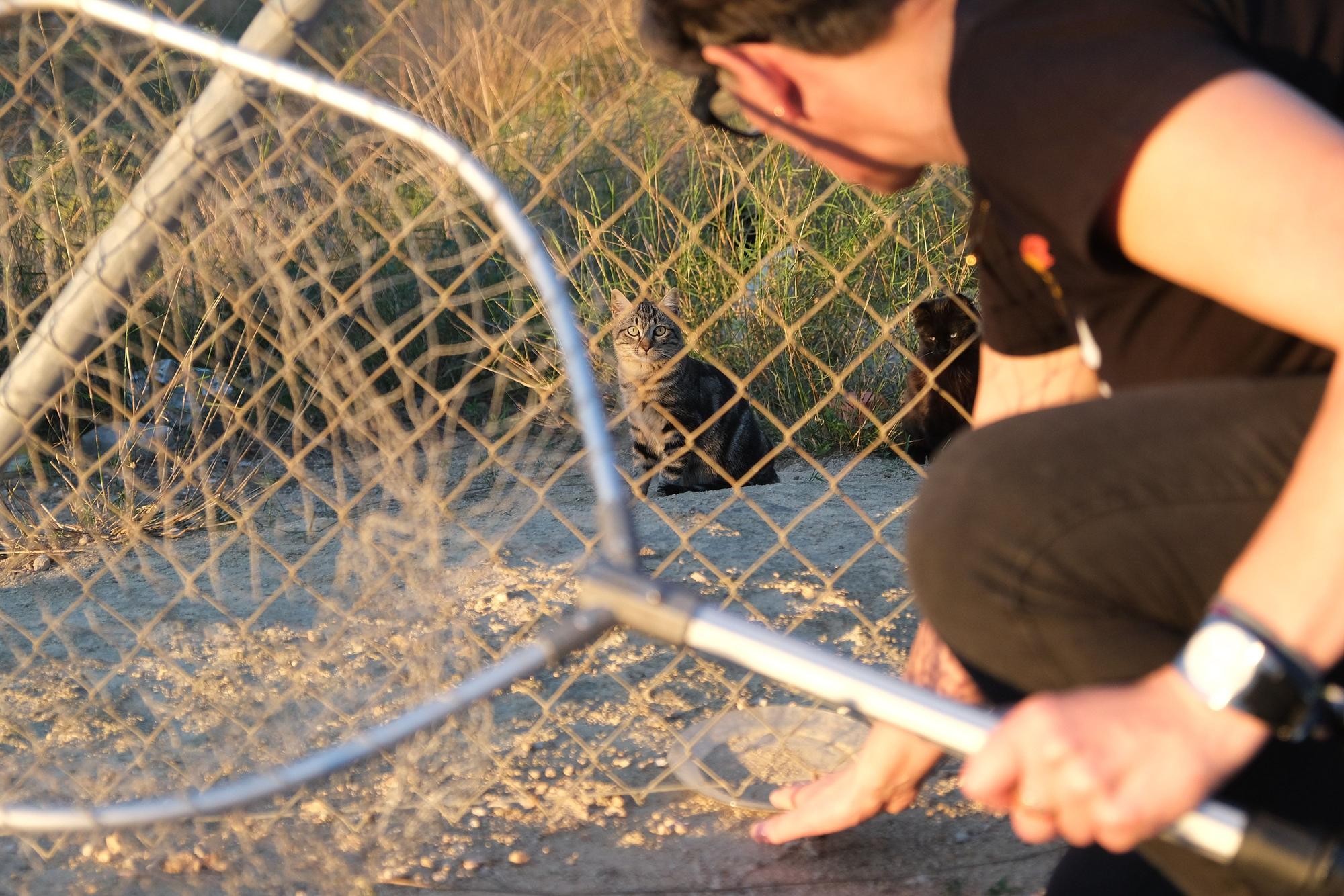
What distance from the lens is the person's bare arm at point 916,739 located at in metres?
1.41

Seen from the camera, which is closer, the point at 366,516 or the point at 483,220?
the point at 483,220

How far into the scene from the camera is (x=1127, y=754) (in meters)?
0.79

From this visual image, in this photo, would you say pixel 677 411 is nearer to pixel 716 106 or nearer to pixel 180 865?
pixel 180 865

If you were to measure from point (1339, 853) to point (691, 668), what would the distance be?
174cm

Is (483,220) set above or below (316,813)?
above

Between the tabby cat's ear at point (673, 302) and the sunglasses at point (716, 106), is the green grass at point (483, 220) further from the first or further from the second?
the sunglasses at point (716, 106)

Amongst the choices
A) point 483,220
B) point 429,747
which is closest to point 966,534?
point 429,747

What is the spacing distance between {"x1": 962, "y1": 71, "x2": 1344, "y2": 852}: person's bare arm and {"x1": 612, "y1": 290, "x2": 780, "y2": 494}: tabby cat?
4.30m

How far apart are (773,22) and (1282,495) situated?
0.56 m

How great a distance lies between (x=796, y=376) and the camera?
466 cm

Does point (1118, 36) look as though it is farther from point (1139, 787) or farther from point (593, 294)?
point (593, 294)

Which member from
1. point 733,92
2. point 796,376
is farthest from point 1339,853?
point 796,376

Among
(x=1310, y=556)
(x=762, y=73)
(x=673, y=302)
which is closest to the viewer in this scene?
(x=1310, y=556)

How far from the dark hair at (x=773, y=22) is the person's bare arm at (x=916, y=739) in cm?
56
